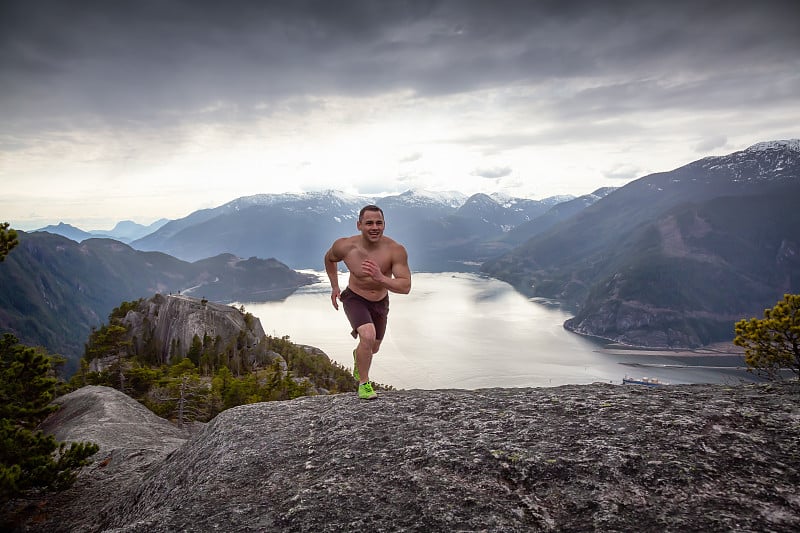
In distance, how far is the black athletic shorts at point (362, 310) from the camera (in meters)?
7.75

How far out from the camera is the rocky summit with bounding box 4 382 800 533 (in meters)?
3.81

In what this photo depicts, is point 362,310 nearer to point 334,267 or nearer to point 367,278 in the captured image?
point 367,278

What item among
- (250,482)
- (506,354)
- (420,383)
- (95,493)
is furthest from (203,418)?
(506,354)

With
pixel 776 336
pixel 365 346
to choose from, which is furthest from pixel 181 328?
pixel 776 336

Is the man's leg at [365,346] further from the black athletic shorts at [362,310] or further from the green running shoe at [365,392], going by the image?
the green running shoe at [365,392]

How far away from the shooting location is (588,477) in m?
4.28

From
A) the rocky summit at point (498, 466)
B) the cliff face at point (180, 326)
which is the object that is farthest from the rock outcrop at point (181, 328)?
the rocky summit at point (498, 466)

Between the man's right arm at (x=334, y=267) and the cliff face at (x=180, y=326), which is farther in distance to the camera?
the cliff face at (x=180, y=326)

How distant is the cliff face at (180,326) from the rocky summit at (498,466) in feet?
253

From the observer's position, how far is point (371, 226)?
298 inches

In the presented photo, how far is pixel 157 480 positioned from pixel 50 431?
15176mm

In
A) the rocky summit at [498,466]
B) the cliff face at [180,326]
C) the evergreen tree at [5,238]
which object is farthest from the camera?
the cliff face at [180,326]

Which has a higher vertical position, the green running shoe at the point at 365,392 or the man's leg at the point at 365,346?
the man's leg at the point at 365,346

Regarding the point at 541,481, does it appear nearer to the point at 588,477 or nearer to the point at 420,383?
the point at 588,477
